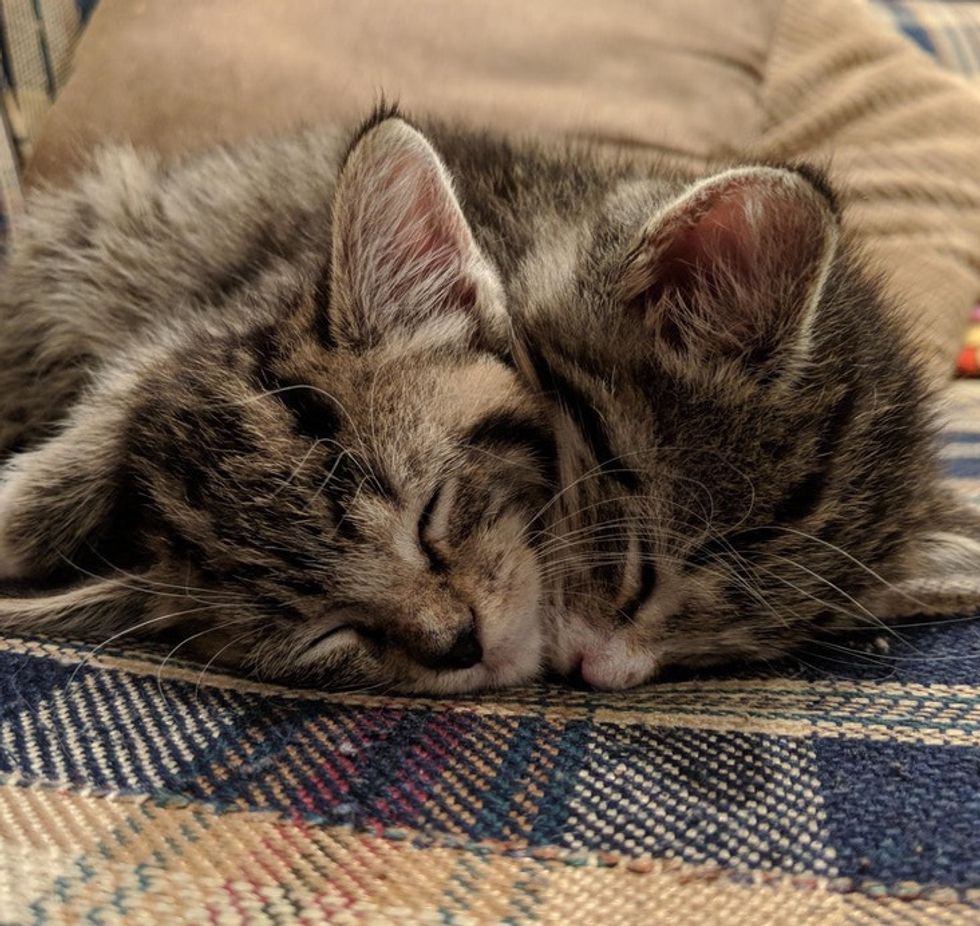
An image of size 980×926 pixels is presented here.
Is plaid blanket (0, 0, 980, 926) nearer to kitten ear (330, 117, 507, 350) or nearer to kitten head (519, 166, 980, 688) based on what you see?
kitten head (519, 166, 980, 688)

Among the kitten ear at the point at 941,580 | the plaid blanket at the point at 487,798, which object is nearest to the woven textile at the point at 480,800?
the plaid blanket at the point at 487,798

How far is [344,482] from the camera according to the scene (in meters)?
1.01

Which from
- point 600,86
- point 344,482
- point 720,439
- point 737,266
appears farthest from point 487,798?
point 600,86

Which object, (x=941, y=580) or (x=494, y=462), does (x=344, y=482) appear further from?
(x=941, y=580)

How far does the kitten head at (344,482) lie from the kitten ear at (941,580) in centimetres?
49

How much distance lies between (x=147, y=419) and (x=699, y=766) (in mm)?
736

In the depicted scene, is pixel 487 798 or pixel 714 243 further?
pixel 714 243

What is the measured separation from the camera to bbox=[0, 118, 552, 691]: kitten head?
1.02m

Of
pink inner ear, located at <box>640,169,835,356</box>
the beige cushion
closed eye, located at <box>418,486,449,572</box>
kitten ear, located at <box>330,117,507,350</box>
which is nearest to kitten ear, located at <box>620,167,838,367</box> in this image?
pink inner ear, located at <box>640,169,835,356</box>

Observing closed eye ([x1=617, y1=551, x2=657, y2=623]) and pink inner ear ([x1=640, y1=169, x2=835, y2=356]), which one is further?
closed eye ([x1=617, y1=551, x2=657, y2=623])

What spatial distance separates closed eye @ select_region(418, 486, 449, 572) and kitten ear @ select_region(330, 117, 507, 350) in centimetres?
20

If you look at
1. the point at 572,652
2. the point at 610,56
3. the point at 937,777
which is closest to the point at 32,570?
the point at 572,652

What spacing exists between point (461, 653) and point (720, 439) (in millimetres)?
374

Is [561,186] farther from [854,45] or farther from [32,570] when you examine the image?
[854,45]
